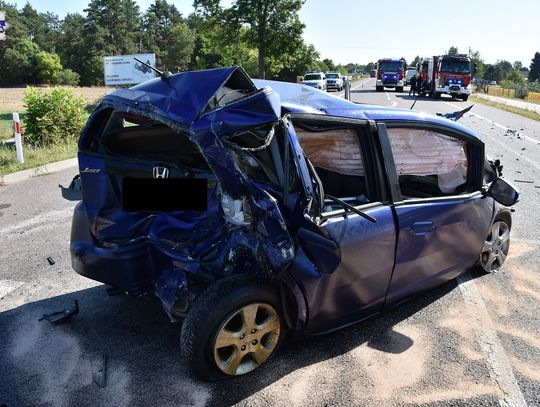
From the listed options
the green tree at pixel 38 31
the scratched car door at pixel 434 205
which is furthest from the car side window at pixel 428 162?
the green tree at pixel 38 31

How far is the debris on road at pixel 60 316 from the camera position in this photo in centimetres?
345

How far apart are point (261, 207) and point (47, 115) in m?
9.45

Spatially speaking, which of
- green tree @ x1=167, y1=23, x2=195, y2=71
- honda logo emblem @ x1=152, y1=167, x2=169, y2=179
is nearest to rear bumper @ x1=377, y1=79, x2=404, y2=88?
honda logo emblem @ x1=152, y1=167, x2=169, y2=179

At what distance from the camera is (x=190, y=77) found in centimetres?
280

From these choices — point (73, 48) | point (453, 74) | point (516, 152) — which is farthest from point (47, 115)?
point (73, 48)

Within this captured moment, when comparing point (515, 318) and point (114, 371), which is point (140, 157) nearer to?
point (114, 371)

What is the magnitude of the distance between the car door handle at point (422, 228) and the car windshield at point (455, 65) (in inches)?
1215

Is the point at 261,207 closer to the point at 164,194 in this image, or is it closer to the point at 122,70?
the point at 164,194

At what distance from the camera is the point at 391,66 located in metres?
41.6

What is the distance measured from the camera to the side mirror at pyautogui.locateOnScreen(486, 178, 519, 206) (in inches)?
144

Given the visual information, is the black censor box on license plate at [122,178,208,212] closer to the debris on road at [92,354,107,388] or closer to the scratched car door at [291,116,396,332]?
the scratched car door at [291,116,396,332]

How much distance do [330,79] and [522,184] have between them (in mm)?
39058

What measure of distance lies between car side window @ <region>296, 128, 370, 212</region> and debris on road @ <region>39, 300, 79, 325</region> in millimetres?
2152

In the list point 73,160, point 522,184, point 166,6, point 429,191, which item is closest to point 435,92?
point 522,184
